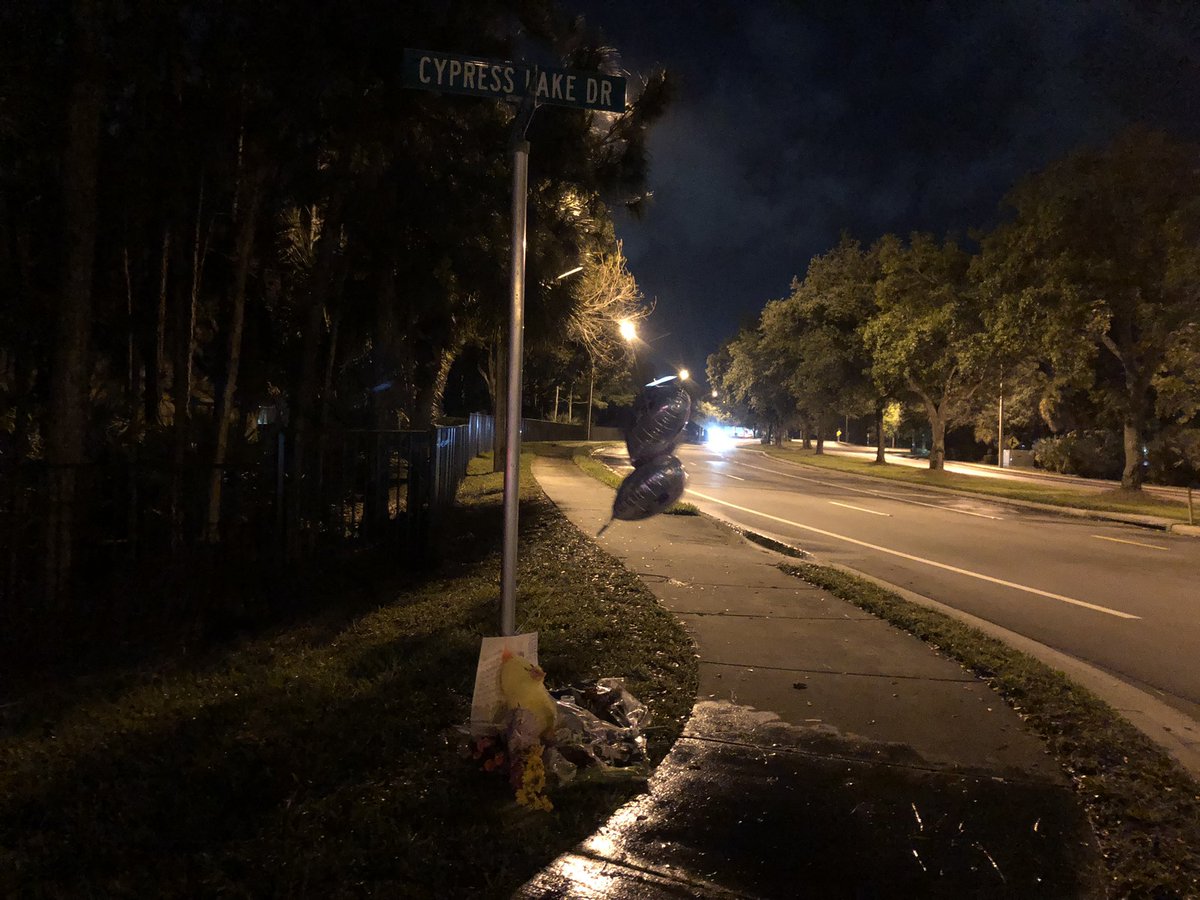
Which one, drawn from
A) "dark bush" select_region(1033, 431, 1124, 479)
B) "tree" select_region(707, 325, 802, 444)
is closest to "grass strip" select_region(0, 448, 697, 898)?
"tree" select_region(707, 325, 802, 444)

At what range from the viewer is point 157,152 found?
6.73 meters

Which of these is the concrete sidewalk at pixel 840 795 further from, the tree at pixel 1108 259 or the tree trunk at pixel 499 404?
the tree at pixel 1108 259

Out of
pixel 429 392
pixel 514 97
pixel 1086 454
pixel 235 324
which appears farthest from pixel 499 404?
pixel 1086 454

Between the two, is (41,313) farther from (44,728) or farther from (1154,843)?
(1154,843)

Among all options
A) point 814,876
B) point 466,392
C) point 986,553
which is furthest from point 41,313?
point 466,392

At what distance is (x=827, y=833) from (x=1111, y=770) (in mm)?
1854

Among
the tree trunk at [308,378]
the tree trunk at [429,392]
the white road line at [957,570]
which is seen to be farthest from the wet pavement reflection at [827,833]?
the tree trunk at [429,392]

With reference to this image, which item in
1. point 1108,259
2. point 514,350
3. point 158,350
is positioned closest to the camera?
point 514,350

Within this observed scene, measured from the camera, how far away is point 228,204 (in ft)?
26.4

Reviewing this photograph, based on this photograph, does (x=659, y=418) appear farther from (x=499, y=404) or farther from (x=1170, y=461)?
(x=1170, y=461)

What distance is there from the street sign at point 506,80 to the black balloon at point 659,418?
398 centimetres

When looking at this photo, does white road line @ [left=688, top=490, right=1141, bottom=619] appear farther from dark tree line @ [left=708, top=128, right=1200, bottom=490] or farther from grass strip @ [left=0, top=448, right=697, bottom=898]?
dark tree line @ [left=708, top=128, right=1200, bottom=490]

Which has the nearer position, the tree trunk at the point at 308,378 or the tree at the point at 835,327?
the tree trunk at the point at 308,378

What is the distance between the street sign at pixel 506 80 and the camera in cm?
417
